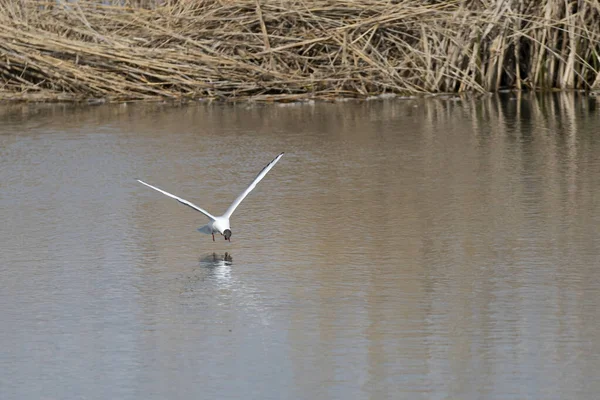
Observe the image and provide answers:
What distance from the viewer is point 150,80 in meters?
12.9

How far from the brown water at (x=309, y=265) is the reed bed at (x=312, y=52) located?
7.36 ft

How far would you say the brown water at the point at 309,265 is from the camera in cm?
420

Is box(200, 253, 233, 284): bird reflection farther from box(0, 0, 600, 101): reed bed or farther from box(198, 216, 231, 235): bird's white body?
box(0, 0, 600, 101): reed bed

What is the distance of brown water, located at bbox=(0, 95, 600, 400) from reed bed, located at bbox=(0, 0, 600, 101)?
7.36 feet

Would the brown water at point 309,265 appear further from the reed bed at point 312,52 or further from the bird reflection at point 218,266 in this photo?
the reed bed at point 312,52

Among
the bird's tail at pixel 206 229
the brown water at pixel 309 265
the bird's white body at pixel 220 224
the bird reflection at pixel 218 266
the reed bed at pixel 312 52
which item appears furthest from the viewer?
the reed bed at pixel 312 52

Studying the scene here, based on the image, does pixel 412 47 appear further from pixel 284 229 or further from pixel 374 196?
pixel 284 229

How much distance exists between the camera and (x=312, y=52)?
13.0m

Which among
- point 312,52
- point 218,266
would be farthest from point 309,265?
point 312,52

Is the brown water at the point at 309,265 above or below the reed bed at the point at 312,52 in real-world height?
below

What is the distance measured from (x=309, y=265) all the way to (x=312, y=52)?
7503mm

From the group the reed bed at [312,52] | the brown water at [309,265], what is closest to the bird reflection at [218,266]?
the brown water at [309,265]

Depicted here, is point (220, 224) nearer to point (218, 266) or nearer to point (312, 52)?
point (218, 266)

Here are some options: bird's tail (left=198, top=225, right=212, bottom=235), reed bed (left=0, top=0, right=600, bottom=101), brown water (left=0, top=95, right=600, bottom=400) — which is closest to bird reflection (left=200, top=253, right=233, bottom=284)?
brown water (left=0, top=95, right=600, bottom=400)
